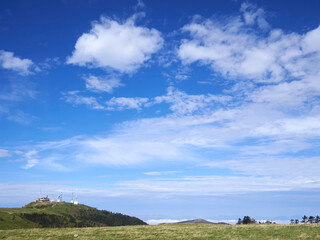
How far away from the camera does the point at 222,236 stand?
124 ft

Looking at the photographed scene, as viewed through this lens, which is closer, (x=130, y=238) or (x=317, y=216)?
(x=130, y=238)

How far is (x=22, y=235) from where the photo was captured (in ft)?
133

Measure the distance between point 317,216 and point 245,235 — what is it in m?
102

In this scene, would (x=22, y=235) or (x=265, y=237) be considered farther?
(x=22, y=235)

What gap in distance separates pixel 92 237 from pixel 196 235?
49.3 ft

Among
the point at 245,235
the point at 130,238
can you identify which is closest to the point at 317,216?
the point at 245,235

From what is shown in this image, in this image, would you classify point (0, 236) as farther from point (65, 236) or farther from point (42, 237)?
point (65, 236)

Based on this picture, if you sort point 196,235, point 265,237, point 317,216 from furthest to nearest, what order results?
point 317,216
point 196,235
point 265,237

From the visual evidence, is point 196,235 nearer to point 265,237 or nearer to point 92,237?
point 265,237

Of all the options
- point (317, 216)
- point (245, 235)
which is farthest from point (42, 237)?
point (317, 216)

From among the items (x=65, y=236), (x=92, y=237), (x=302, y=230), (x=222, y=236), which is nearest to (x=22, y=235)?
(x=65, y=236)

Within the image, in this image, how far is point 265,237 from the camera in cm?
3628

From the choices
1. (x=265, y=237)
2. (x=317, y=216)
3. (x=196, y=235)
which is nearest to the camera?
(x=265, y=237)

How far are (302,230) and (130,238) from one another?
26.4m
